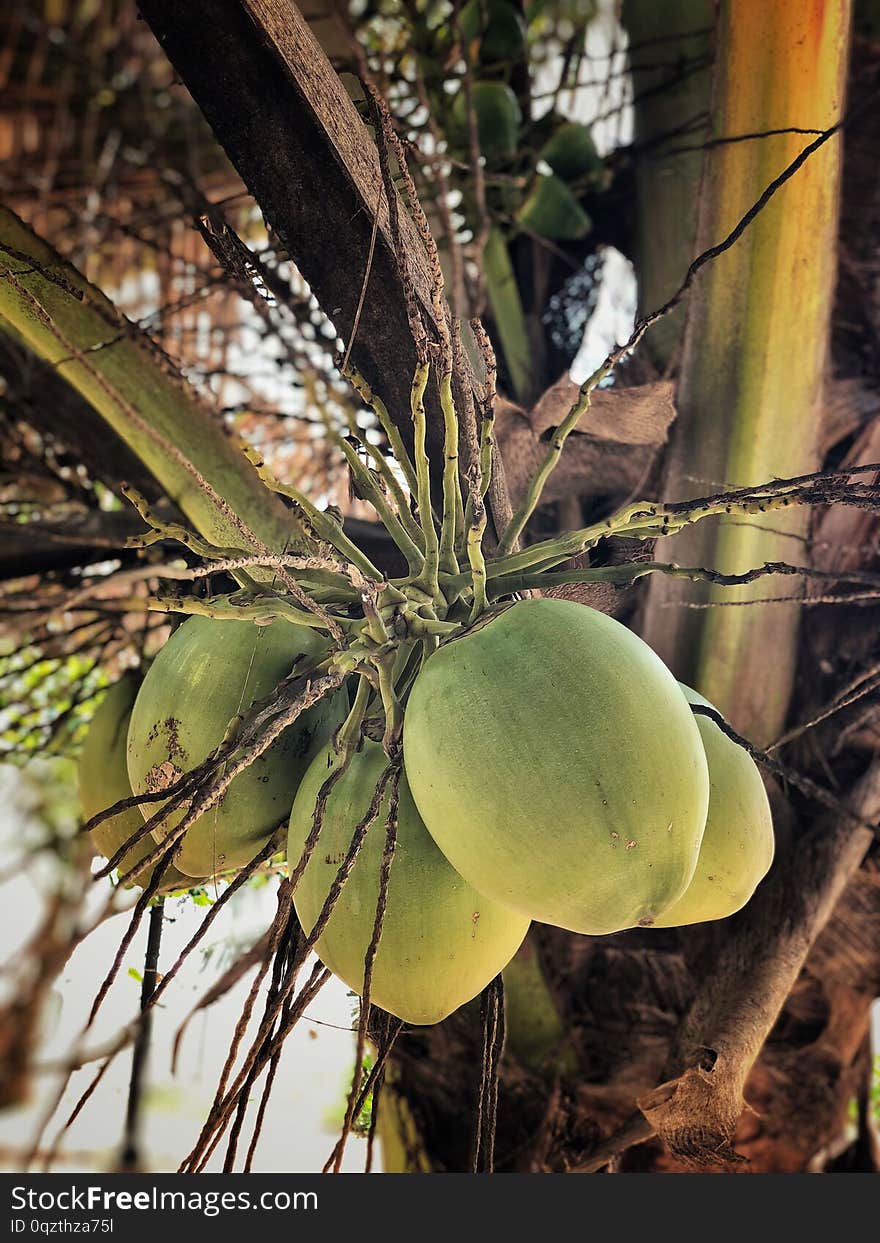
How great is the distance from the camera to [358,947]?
70 centimetres

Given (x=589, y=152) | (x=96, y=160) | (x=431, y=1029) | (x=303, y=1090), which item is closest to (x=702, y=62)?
(x=589, y=152)

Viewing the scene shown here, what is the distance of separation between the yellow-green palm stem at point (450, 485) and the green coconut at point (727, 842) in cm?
21

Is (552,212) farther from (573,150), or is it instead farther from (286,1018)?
(286,1018)

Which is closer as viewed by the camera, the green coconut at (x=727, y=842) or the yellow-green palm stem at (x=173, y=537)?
the yellow-green palm stem at (x=173, y=537)

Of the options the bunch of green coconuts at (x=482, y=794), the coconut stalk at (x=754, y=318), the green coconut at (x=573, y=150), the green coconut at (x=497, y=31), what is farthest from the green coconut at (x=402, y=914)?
the green coconut at (x=497, y=31)

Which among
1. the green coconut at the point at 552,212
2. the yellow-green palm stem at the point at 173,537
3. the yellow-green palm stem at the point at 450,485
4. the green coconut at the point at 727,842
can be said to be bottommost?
the green coconut at the point at 727,842

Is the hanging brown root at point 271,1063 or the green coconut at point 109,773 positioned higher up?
the green coconut at point 109,773

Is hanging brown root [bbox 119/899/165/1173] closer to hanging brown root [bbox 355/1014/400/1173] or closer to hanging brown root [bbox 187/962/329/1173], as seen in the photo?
hanging brown root [bbox 187/962/329/1173]

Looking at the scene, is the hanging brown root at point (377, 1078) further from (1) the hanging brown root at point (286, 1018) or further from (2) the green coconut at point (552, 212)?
(2) the green coconut at point (552, 212)

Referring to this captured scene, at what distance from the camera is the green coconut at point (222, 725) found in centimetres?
78

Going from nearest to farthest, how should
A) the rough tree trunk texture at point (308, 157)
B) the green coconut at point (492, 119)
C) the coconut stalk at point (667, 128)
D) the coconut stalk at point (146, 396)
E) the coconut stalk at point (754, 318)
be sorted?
the rough tree trunk texture at point (308, 157)
the coconut stalk at point (146, 396)
the coconut stalk at point (754, 318)
the coconut stalk at point (667, 128)
the green coconut at point (492, 119)

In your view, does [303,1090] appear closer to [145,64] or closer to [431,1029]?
[431,1029]

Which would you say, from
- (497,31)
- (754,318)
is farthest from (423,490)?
(497,31)

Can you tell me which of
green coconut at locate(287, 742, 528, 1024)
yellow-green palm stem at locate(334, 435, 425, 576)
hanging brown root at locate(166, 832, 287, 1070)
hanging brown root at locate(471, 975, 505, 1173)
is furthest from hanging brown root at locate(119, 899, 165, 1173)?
yellow-green palm stem at locate(334, 435, 425, 576)
